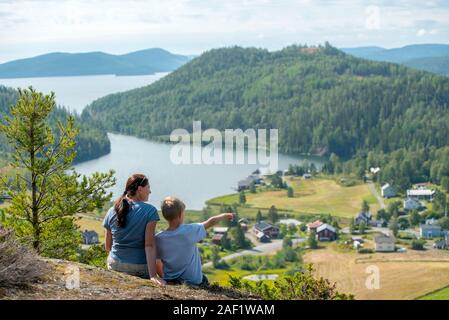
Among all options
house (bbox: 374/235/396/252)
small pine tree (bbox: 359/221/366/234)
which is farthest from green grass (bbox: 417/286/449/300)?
small pine tree (bbox: 359/221/366/234)

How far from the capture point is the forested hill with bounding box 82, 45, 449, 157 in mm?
85125

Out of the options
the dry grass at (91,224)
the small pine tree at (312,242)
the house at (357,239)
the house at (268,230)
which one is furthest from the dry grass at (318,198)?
the dry grass at (91,224)

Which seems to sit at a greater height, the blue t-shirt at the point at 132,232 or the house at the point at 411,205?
the blue t-shirt at the point at 132,232

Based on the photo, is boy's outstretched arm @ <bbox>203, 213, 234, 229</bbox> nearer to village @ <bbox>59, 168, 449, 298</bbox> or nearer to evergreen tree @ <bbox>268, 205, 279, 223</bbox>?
village @ <bbox>59, 168, 449, 298</bbox>

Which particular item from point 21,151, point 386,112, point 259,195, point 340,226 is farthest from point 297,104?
point 21,151

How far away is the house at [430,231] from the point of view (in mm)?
37344

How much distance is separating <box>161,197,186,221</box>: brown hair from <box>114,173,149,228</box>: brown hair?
255mm

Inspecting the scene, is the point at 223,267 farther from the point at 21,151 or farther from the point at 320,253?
the point at 21,151

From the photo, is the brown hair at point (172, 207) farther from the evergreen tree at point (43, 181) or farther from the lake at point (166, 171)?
the lake at point (166, 171)

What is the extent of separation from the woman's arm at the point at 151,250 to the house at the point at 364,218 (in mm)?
36435

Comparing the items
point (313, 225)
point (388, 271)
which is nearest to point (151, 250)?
point (388, 271)

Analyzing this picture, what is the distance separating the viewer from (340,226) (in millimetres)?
39094
